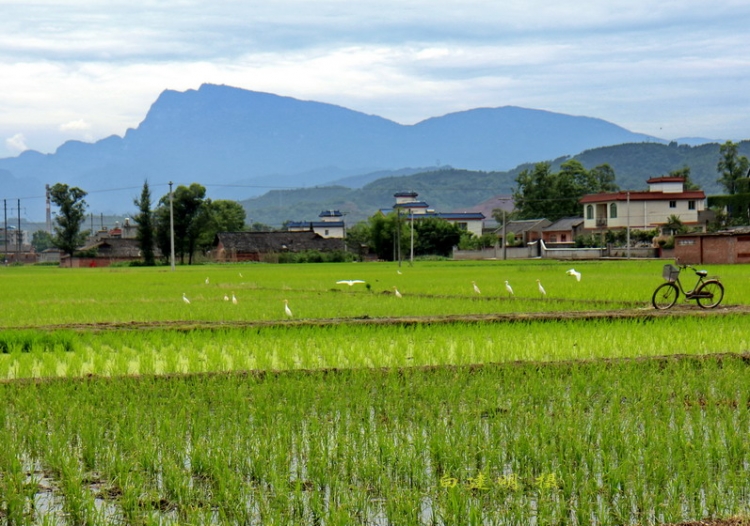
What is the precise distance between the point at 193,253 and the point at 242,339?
6013cm

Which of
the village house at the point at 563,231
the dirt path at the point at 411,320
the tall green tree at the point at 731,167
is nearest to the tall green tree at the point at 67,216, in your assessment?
the village house at the point at 563,231

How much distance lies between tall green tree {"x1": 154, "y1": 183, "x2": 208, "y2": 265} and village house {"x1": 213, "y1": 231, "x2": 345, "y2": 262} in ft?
9.30

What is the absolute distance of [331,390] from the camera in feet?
24.9

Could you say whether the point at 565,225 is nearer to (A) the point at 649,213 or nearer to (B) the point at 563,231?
(B) the point at 563,231

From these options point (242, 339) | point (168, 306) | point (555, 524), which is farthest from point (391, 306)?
point (555, 524)

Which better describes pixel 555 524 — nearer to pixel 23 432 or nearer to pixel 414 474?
pixel 414 474

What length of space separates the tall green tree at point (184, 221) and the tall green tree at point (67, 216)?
998 centimetres

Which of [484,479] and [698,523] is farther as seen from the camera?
[484,479]

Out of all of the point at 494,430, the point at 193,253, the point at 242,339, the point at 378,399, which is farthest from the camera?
the point at 193,253

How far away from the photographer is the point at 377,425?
642 centimetres

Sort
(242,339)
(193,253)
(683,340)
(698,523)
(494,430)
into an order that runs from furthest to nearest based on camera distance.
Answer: (193,253) < (242,339) < (683,340) < (494,430) < (698,523)

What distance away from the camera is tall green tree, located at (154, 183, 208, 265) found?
67.5 m

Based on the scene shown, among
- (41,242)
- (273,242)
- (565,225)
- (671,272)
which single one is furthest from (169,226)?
(41,242)

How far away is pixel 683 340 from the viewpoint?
10.8 meters
